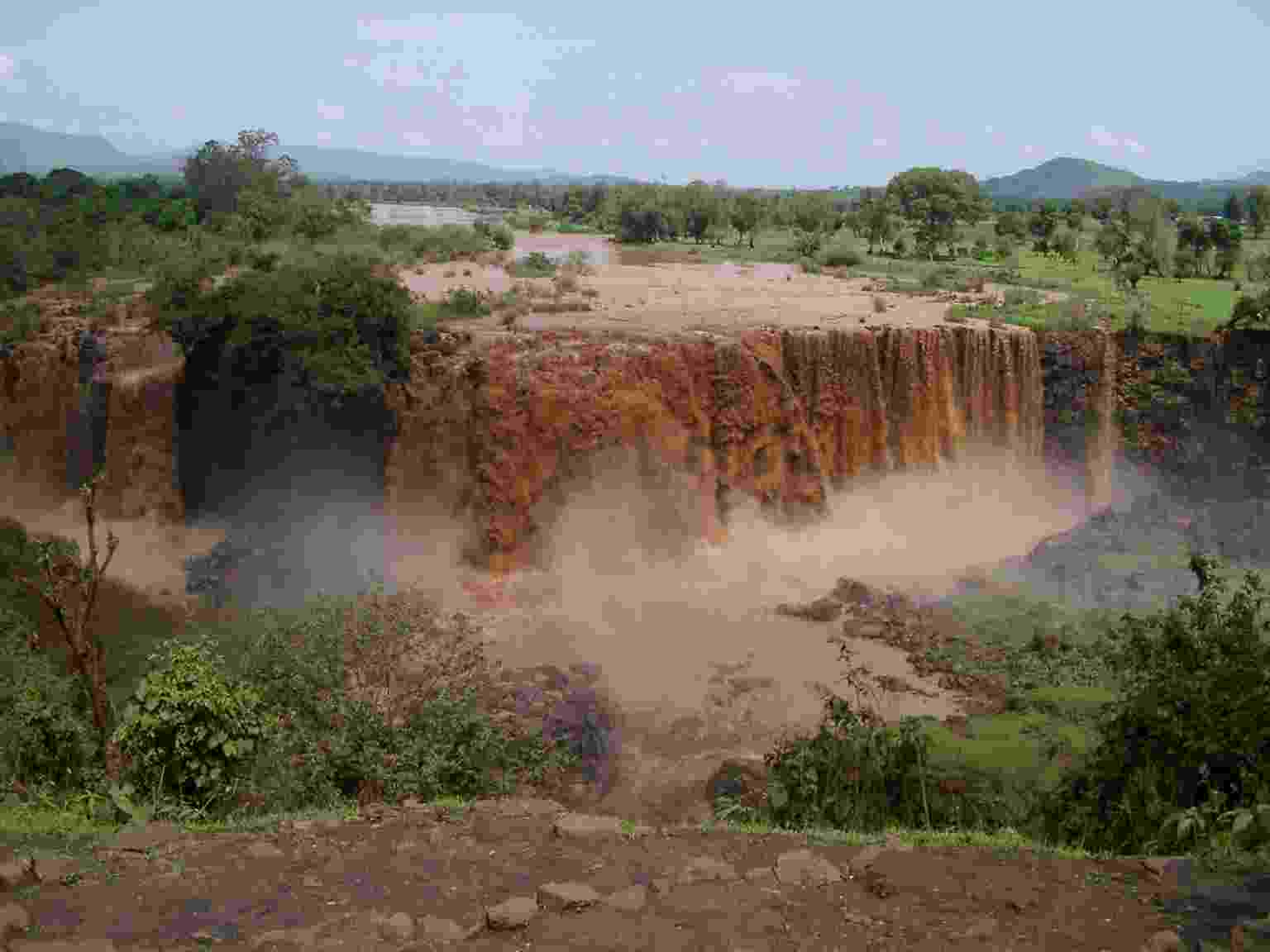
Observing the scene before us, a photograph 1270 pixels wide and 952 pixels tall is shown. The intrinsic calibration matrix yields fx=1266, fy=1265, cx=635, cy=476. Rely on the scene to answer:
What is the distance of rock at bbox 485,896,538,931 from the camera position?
220 inches

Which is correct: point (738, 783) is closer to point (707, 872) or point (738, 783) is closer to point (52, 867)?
point (707, 872)

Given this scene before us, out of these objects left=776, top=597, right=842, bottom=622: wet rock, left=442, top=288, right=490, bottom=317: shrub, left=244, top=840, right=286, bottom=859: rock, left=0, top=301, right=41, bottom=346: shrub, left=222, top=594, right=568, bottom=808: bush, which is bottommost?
left=776, top=597, right=842, bottom=622: wet rock

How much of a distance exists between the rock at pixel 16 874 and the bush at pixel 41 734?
2.80m

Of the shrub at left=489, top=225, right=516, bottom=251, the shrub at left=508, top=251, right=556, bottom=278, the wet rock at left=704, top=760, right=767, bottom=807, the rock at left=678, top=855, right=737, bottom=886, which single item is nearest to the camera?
the rock at left=678, top=855, right=737, bottom=886

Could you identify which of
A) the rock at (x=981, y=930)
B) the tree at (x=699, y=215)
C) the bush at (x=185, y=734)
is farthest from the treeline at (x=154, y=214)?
the rock at (x=981, y=930)

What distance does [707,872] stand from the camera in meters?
6.18

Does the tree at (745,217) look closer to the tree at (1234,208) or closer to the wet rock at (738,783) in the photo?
the tree at (1234,208)

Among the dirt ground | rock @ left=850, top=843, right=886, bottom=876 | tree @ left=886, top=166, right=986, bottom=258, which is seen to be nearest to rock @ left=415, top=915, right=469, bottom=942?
rock @ left=850, top=843, right=886, bottom=876

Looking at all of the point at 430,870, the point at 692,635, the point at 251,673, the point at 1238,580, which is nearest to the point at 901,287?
the point at 1238,580

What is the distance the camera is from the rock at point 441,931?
5.56m

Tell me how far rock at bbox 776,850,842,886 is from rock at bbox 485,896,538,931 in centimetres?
123

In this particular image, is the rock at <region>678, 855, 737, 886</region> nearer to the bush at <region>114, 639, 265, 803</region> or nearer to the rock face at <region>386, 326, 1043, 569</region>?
the bush at <region>114, 639, 265, 803</region>

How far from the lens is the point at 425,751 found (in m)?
9.58

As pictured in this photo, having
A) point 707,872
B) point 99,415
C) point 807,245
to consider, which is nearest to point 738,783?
point 707,872
